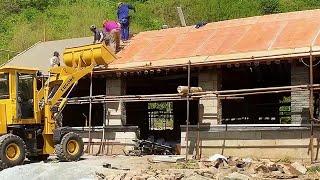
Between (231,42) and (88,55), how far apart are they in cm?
488

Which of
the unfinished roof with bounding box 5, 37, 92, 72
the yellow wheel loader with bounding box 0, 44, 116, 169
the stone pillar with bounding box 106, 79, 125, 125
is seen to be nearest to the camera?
the yellow wheel loader with bounding box 0, 44, 116, 169

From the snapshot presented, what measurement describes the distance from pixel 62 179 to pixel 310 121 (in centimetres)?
675

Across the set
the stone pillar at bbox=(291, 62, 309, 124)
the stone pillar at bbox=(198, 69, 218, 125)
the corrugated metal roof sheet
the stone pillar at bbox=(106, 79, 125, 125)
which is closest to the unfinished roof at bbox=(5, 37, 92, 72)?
the corrugated metal roof sheet

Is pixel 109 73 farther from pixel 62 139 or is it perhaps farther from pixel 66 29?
pixel 66 29

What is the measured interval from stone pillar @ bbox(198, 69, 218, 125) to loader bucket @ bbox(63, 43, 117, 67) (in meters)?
3.81

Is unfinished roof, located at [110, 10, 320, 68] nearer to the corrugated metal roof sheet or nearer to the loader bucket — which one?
the corrugated metal roof sheet

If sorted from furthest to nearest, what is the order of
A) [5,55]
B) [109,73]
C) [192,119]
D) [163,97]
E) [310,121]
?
[5,55] < [192,119] < [109,73] < [163,97] < [310,121]

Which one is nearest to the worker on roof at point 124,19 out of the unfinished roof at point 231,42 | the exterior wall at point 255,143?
the unfinished roof at point 231,42

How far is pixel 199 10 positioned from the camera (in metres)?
63.4

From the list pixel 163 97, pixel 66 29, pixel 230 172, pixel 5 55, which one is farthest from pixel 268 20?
pixel 66 29

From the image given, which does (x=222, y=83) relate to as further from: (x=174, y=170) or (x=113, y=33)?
(x=174, y=170)

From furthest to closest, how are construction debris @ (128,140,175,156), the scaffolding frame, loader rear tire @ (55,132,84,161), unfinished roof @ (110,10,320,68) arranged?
construction debris @ (128,140,175,156)
unfinished roof @ (110,10,320,68)
loader rear tire @ (55,132,84,161)
the scaffolding frame

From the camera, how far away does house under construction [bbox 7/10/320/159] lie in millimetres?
15938

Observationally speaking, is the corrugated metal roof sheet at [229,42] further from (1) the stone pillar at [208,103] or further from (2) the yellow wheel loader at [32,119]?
(2) the yellow wheel loader at [32,119]
